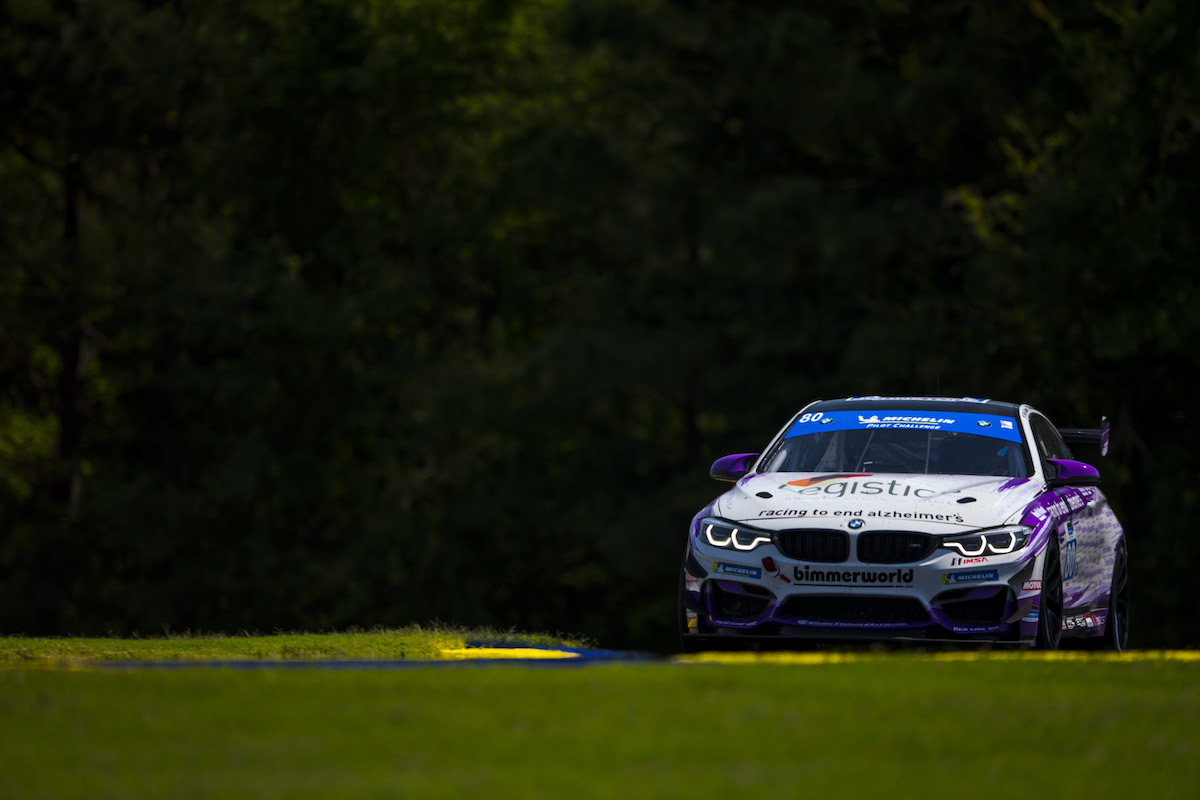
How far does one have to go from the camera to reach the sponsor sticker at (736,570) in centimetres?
1170

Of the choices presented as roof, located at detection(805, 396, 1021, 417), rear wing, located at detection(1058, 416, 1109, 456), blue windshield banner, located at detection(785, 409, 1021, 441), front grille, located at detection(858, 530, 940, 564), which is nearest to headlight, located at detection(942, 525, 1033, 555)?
front grille, located at detection(858, 530, 940, 564)

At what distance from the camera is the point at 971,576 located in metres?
11.4

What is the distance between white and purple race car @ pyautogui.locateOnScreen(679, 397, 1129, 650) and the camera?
1149 cm

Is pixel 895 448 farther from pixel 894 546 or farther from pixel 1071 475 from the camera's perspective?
pixel 894 546

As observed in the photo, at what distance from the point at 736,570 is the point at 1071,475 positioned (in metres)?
2.54

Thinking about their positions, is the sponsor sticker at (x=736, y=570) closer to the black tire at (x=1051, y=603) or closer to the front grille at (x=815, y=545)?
the front grille at (x=815, y=545)

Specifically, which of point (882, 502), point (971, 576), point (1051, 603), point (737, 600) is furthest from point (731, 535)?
point (1051, 603)

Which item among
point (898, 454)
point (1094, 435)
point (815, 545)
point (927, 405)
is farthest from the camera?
point (1094, 435)

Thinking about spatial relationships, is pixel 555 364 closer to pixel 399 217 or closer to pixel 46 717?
pixel 399 217

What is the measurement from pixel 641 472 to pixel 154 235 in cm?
1095

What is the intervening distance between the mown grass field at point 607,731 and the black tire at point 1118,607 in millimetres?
3934

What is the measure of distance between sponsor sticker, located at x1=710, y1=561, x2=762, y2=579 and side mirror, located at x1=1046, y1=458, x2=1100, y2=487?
2.26m

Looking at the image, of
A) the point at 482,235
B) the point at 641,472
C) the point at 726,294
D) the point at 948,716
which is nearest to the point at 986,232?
the point at 726,294

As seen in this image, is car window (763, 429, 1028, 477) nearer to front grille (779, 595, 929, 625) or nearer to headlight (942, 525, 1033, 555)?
headlight (942, 525, 1033, 555)
